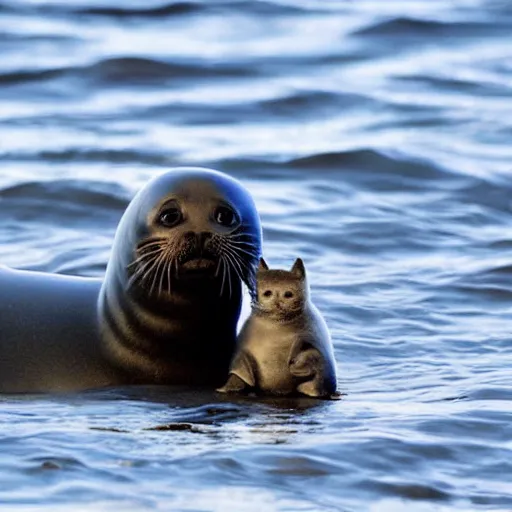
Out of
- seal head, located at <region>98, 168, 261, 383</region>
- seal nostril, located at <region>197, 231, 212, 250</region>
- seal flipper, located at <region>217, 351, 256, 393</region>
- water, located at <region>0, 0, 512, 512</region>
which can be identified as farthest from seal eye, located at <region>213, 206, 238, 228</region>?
water, located at <region>0, 0, 512, 512</region>

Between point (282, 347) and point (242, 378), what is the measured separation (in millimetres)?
197

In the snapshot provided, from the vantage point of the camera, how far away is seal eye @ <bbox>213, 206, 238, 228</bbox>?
731 cm

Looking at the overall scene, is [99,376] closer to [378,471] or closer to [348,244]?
[378,471]

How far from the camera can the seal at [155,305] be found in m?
7.29

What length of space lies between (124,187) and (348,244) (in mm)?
2025

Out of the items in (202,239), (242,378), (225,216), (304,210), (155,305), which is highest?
(304,210)

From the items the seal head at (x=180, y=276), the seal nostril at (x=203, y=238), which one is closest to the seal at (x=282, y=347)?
the seal head at (x=180, y=276)

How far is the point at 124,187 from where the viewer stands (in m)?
12.9

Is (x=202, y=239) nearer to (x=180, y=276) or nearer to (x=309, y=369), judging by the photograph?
(x=180, y=276)

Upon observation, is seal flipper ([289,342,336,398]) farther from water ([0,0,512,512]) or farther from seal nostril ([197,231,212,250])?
seal nostril ([197,231,212,250])

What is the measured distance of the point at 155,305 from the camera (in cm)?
750

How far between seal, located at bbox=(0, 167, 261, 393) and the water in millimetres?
174

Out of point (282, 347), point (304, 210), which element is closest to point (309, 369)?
point (282, 347)

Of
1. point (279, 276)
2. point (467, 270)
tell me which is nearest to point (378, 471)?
point (279, 276)
